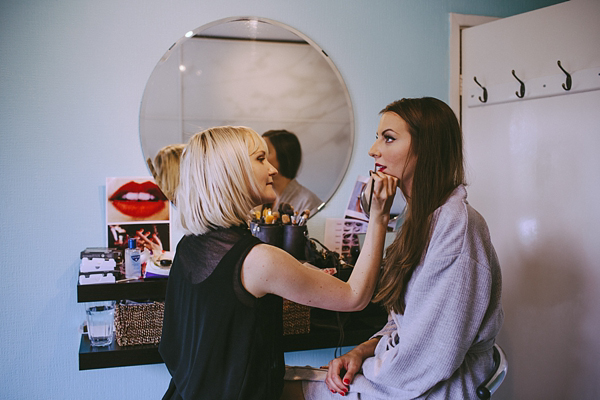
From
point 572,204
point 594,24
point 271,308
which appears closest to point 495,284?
point 271,308

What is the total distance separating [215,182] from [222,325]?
35 cm

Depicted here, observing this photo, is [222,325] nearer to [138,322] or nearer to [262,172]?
[262,172]

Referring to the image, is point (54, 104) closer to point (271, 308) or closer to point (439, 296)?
point (271, 308)

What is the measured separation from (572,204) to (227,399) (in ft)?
5.23

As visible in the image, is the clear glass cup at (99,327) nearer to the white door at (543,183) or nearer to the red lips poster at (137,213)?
the red lips poster at (137,213)

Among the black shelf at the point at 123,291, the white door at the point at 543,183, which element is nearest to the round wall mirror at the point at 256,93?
the black shelf at the point at 123,291

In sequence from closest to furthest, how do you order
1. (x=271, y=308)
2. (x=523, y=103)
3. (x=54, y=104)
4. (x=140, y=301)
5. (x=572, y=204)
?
(x=271, y=308)
(x=140, y=301)
(x=54, y=104)
(x=572, y=204)
(x=523, y=103)

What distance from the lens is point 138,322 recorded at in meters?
1.57

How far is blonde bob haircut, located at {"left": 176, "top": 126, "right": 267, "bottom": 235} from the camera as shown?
1.17 m

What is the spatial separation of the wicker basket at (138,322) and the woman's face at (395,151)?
883 millimetres

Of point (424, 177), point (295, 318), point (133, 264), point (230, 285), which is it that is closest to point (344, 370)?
point (295, 318)

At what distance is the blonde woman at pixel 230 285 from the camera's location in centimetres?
111

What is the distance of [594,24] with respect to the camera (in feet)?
6.06

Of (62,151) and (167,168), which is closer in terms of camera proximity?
(62,151)
